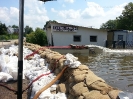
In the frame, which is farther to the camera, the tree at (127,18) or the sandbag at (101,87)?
the tree at (127,18)

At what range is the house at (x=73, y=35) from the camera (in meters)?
22.8

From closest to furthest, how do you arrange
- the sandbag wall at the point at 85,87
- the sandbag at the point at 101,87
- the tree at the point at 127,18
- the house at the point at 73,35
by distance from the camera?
the sandbag wall at the point at 85,87
the sandbag at the point at 101,87
the house at the point at 73,35
the tree at the point at 127,18

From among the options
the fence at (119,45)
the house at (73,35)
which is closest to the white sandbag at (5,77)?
the house at (73,35)

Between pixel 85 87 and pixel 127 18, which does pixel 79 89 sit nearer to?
pixel 85 87

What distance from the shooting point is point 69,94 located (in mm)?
3812

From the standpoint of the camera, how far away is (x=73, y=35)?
23.6 m

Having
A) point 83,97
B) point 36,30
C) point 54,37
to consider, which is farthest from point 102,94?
point 36,30

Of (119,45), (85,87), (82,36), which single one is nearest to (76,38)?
(82,36)

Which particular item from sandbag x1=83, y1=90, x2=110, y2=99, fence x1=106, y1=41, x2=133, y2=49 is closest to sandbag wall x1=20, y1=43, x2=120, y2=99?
sandbag x1=83, y1=90, x2=110, y2=99

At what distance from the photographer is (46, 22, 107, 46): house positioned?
22.8 metres

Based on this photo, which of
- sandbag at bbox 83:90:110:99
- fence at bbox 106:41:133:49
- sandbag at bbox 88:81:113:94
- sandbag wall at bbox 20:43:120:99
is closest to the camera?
sandbag at bbox 83:90:110:99

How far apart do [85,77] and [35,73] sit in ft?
7.02

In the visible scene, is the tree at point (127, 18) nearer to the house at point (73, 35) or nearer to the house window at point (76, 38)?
the house at point (73, 35)

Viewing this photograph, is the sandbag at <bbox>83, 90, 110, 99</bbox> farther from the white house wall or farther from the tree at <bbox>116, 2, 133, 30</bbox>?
the tree at <bbox>116, 2, 133, 30</bbox>
